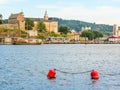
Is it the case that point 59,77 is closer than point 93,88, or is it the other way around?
point 93,88

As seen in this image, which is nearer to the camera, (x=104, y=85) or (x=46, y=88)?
(x=46, y=88)

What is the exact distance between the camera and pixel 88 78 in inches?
2167

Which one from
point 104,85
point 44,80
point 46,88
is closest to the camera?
point 46,88

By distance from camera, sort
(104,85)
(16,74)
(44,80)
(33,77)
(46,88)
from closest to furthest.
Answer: (46,88)
(104,85)
(44,80)
(33,77)
(16,74)

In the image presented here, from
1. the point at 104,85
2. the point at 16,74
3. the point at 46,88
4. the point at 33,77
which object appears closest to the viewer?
the point at 46,88

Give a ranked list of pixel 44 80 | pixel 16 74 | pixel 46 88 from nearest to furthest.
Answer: pixel 46 88, pixel 44 80, pixel 16 74

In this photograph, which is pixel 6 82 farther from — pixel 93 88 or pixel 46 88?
pixel 93 88

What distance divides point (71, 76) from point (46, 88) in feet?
41.4

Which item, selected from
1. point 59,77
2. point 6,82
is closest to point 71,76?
point 59,77

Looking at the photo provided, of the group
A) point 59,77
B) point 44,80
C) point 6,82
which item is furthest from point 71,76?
point 6,82

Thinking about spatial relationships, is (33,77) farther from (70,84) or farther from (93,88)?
(93,88)

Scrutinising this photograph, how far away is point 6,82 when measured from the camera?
49906 millimetres

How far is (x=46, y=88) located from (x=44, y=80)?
21.6 ft

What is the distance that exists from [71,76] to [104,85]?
9.78 metres
